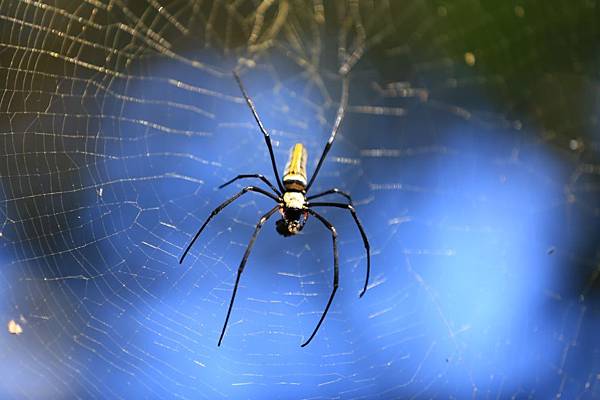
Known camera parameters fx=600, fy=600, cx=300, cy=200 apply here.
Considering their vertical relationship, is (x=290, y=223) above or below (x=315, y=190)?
below

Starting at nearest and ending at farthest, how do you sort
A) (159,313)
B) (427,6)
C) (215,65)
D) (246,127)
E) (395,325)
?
1. (159,313)
2. (395,325)
3. (246,127)
4. (215,65)
5. (427,6)

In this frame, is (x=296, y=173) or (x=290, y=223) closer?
(x=290, y=223)

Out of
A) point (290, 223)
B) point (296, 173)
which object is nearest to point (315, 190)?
point (296, 173)

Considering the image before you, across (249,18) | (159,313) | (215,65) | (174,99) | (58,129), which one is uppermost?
(249,18)

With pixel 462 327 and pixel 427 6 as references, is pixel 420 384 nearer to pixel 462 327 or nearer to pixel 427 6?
pixel 462 327

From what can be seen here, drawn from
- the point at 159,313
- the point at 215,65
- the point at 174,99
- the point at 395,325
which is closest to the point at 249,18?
the point at 215,65

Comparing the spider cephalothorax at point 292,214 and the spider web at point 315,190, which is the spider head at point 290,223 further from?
the spider web at point 315,190

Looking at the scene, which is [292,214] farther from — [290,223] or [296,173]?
[296,173]
